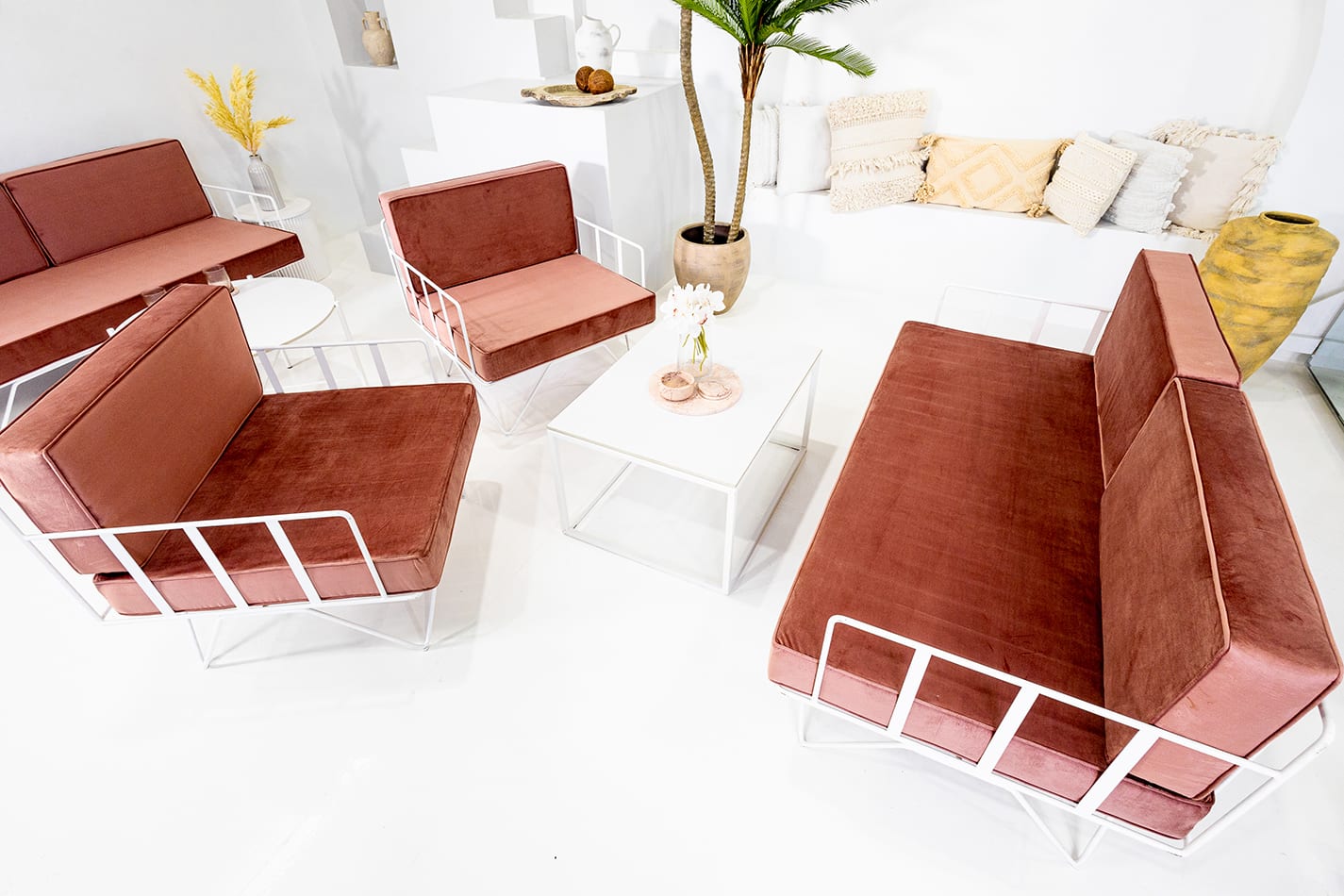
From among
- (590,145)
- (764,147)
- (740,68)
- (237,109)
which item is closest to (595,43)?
(590,145)

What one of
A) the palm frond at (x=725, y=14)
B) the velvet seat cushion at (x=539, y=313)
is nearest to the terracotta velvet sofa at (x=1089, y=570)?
the velvet seat cushion at (x=539, y=313)

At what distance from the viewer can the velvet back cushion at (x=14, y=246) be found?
117 inches

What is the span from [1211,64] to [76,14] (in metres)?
5.34

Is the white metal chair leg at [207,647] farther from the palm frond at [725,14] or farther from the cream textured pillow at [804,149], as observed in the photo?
the cream textured pillow at [804,149]

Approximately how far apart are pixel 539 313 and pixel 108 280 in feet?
6.60

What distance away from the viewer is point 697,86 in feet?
12.8

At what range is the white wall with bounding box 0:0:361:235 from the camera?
3.14 metres

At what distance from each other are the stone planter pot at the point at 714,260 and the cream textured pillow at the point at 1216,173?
204 centimetres

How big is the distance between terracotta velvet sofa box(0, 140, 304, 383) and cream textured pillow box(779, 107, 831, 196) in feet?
8.81

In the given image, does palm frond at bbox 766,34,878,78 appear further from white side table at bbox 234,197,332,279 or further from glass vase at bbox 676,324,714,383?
white side table at bbox 234,197,332,279

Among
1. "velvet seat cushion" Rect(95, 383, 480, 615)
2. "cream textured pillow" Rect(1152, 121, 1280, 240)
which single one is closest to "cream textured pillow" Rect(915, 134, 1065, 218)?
"cream textured pillow" Rect(1152, 121, 1280, 240)

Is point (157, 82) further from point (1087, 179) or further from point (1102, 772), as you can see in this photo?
point (1102, 772)

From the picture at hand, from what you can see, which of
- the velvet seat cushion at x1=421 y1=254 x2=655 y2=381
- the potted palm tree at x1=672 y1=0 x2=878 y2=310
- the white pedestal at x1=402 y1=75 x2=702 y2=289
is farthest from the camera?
the white pedestal at x1=402 y1=75 x2=702 y2=289

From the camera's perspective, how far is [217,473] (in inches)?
78.1
